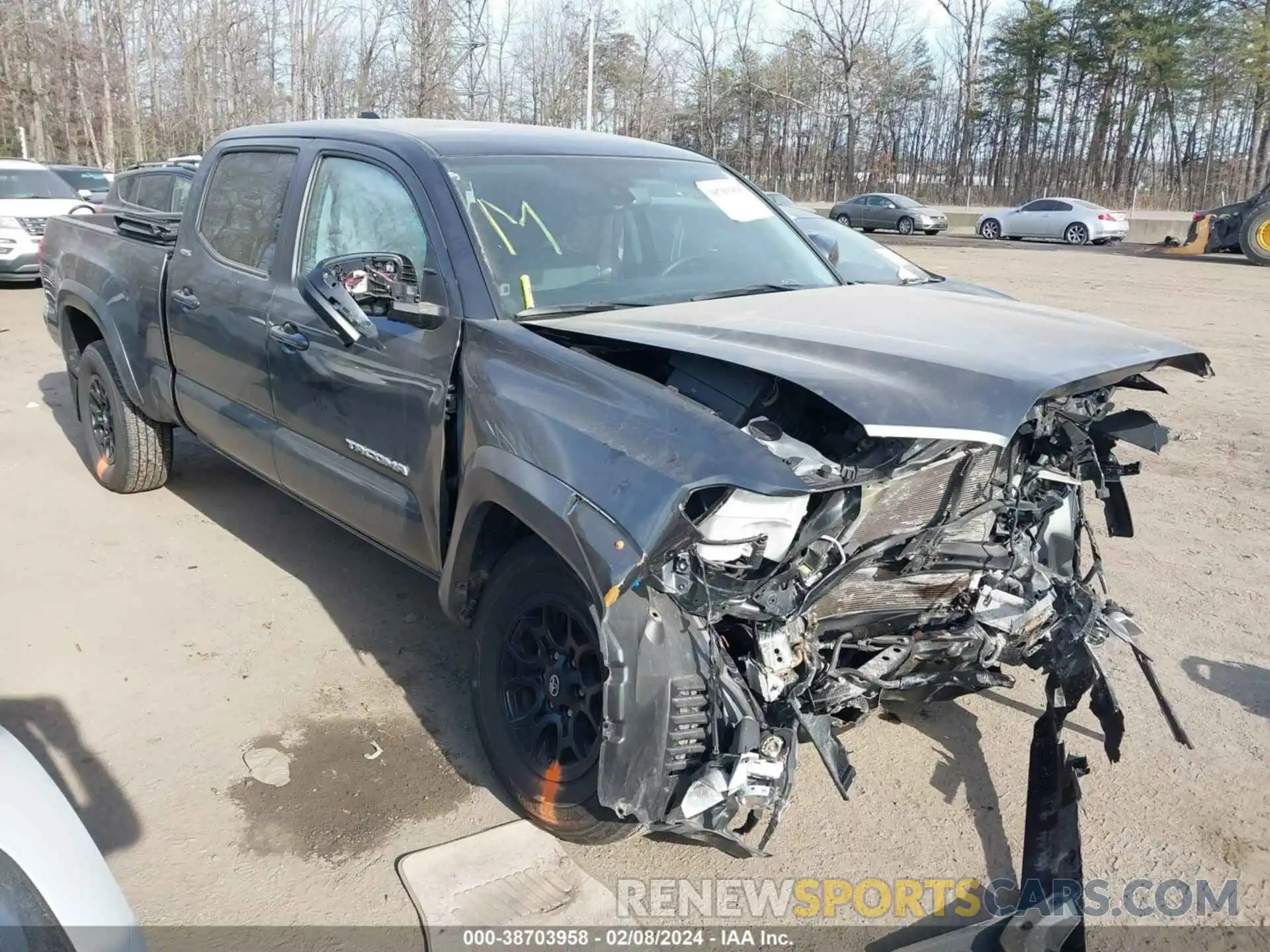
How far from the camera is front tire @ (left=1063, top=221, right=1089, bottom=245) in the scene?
28469 millimetres

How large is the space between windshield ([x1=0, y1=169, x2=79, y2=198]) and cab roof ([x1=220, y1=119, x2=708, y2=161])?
13151mm

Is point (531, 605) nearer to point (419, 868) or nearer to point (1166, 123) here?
point (419, 868)

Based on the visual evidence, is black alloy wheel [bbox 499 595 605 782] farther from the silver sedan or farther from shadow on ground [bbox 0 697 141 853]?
the silver sedan

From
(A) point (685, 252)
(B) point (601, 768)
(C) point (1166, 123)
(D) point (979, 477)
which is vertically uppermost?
(C) point (1166, 123)

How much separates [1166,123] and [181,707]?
47.6m

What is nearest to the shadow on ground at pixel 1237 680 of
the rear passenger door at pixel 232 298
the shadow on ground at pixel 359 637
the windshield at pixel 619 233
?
the windshield at pixel 619 233

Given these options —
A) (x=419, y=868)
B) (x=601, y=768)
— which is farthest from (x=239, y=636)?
(x=601, y=768)

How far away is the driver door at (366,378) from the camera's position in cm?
336

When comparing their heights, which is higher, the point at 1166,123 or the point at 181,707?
the point at 1166,123

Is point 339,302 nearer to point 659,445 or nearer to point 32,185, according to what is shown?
point 659,445

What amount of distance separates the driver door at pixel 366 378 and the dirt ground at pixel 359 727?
2.19ft

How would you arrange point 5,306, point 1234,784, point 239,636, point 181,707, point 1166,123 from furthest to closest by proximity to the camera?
point 1166,123 < point 5,306 < point 239,636 < point 181,707 < point 1234,784

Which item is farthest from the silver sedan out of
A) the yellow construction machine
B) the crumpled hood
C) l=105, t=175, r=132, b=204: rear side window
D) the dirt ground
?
the crumpled hood

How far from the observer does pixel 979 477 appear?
2979mm
